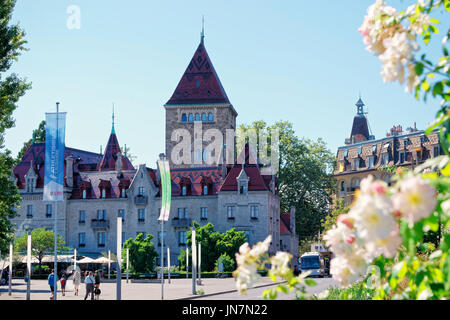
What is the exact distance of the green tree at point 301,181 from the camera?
269 feet

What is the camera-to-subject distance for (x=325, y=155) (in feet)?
288

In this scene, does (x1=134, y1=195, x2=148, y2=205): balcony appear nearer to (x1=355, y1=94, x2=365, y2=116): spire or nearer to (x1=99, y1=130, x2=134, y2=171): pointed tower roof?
(x1=99, y1=130, x2=134, y2=171): pointed tower roof

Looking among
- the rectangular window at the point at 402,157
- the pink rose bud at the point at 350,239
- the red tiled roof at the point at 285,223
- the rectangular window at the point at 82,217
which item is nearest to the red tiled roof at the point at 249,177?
the red tiled roof at the point at 285,223

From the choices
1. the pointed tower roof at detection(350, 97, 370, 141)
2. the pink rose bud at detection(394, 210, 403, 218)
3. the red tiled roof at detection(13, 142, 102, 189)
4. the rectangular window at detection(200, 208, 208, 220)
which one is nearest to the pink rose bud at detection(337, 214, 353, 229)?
the pink rose bud at detection(394, 210, 403, 218)

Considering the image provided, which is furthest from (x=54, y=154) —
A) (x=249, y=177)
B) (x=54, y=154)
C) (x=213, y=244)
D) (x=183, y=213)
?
(x=183, y=213)

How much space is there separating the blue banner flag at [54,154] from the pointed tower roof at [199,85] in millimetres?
61236

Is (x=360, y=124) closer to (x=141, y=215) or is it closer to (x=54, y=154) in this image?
(x=141, y=215)

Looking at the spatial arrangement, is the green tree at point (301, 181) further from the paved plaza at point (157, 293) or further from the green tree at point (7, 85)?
the green tree at point (7, 85)

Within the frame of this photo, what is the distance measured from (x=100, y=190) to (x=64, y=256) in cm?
1528

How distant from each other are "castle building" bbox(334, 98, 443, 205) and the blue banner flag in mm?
59921

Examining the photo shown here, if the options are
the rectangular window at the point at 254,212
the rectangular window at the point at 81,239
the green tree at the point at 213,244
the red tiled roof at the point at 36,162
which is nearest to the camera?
the green tree at the point at 213,244

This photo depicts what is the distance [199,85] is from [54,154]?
63944mm
